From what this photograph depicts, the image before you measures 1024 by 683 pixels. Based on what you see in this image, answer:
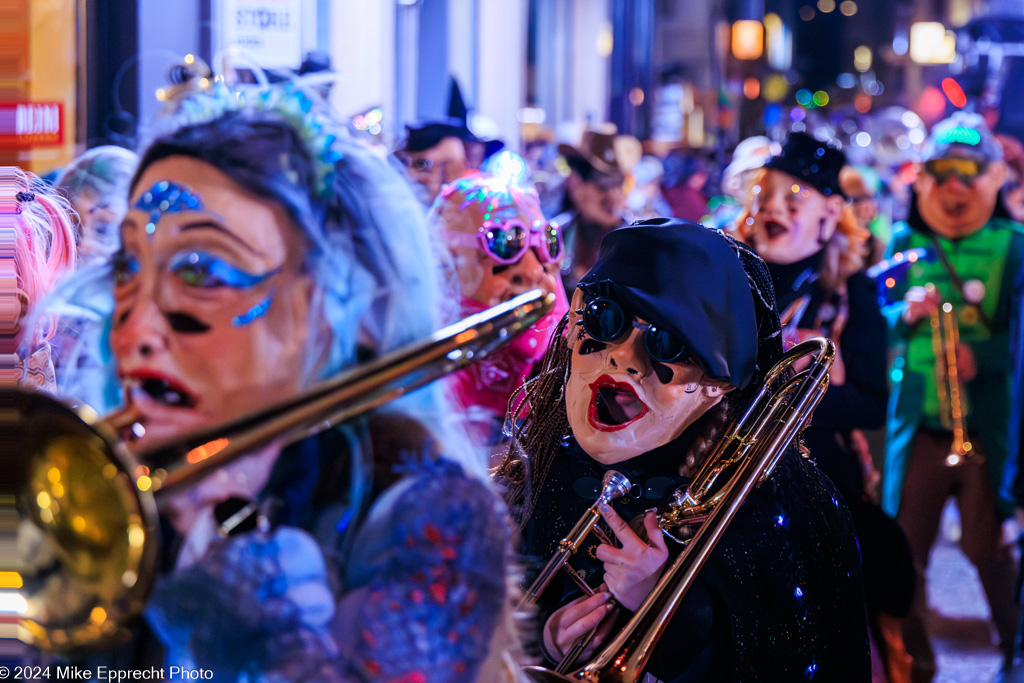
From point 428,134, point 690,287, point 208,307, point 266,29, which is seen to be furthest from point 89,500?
point 266,29

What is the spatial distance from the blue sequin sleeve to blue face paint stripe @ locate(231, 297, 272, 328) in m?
0.24

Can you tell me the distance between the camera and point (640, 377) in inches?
78.8

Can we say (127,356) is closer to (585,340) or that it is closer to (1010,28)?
Answer: (585,340)

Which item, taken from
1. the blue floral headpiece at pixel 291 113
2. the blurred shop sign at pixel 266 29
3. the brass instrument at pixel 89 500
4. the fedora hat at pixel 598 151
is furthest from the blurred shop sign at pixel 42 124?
the brass instrument at pixel 89 500

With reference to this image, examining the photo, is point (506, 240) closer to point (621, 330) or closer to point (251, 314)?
point (621, 330)

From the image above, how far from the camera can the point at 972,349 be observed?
494 centimetres

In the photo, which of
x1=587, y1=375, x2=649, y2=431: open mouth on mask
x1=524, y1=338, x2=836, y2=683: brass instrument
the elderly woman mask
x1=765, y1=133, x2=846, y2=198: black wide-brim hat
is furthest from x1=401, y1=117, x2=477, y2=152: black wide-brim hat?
x1=587, y1=375, x2=649, y2=431: open mouth on mask

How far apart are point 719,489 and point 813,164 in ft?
8.30

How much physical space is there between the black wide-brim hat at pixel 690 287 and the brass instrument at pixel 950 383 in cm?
298

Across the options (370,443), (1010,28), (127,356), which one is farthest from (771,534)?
(1010,28)

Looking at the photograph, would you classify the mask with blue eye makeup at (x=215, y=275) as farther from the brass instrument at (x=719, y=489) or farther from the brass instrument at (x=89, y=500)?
the brass instrument at (x=719, y=489)

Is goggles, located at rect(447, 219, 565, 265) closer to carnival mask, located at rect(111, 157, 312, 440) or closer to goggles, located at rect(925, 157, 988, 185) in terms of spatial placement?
carnival mask, located at rect(111, 157, 312, 440)

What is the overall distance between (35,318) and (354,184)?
42cm

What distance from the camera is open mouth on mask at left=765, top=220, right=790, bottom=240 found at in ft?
13.7
